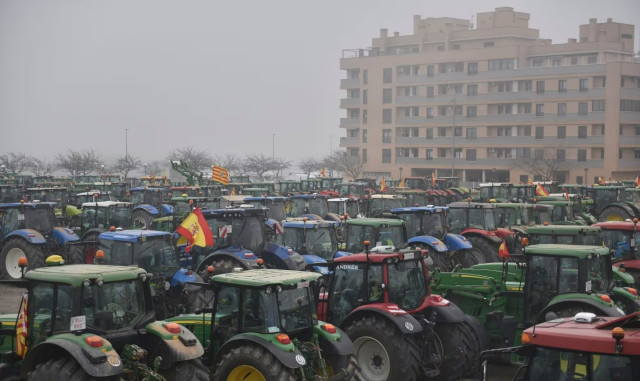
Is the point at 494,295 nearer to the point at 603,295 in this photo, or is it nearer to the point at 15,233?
the point at 603,295

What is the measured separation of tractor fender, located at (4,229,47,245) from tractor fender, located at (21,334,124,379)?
12.9 meters

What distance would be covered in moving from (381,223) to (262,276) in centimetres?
821

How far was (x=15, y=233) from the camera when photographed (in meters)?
21.8

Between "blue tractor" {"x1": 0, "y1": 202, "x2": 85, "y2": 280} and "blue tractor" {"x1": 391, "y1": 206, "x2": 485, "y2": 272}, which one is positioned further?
"blue tractor" {"x1": 0, "y1": 202, "x2": 85, "y2": 280}

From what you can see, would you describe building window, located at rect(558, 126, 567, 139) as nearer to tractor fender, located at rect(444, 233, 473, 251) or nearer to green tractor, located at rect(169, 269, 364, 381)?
tractor fender, located at rect(444, 233, 473, 251)

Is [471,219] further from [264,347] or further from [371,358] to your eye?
[264,347]

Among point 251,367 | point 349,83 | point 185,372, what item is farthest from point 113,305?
point 349,83

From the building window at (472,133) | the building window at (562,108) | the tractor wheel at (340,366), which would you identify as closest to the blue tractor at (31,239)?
the tractor wheel at (340,366)

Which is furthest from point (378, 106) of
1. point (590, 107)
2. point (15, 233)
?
point (15, 233)

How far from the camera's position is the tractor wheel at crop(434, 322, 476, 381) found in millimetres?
12578

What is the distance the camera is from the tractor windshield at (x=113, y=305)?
944cm

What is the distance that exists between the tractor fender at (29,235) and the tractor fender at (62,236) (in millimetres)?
708

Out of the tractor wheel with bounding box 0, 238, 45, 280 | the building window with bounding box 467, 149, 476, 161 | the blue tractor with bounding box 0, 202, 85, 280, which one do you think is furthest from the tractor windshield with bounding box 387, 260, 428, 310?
the building window with bounding box 467, 149, 476, 161

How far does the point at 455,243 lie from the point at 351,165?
199 ft
